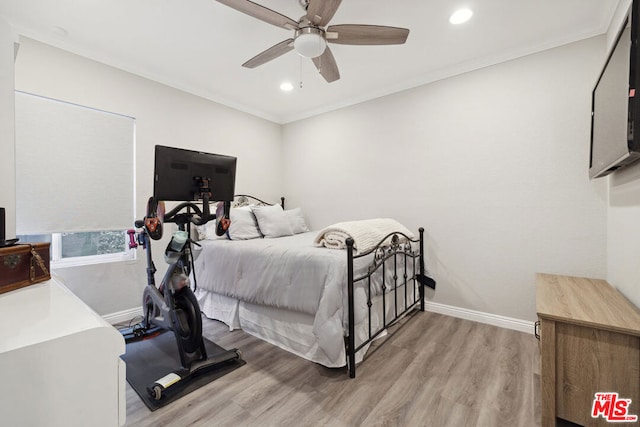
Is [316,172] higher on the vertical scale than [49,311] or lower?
higher

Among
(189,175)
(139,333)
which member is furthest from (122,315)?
(189,175)

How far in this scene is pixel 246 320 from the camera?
8.42 feet

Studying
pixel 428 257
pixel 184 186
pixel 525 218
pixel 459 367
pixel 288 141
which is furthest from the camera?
pixel 288 141

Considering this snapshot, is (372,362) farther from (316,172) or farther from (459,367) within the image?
(316,172)

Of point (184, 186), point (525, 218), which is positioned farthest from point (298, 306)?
point (525, 218)

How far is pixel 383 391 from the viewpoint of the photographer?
1756mm

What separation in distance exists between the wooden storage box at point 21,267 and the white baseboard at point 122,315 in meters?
2.20

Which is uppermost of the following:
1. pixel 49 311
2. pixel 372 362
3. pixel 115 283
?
pixel 49 311

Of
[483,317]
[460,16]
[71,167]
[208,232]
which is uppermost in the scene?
[460,16]

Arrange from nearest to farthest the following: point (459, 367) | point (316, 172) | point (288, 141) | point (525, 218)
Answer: point (459, 367) < point (525, 218) < point (316, 172) < point (288, 141)

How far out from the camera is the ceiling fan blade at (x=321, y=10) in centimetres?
157

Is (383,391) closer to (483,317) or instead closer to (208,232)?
(483,317)

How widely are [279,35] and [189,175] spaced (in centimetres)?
146

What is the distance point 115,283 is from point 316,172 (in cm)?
268
